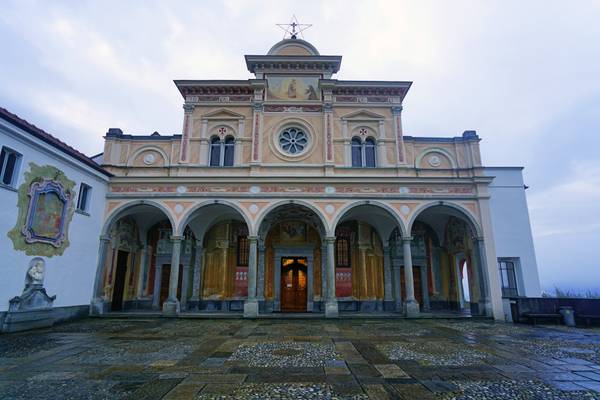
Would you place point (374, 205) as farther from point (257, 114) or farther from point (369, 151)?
point (257, 114)

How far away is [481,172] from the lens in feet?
46.7

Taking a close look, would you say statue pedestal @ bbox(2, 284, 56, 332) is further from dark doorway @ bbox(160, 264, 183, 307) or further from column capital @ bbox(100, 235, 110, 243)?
dark doorway @ bbox(160, 264, 183, 307)

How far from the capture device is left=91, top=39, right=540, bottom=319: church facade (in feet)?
45.2

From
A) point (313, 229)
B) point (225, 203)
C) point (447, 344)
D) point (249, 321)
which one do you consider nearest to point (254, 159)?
point (225, 203)

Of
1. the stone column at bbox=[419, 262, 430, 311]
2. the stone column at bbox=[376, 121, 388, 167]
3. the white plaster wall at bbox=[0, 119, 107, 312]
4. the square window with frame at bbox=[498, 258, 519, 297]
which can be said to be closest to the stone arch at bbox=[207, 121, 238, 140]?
the white plaster wall at bbox=[0, 119, 107, 312]

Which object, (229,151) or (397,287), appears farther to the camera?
(397,287)

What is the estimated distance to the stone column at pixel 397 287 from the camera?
50.9 feet

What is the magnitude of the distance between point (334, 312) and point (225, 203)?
6.55 metres

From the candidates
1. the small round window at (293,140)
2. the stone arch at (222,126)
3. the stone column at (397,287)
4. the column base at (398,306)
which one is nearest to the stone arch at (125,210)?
the stone arch at (222,126)

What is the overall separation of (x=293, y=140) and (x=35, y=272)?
37.0 ft

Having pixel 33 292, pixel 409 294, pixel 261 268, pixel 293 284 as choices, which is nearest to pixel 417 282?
pixel 409 294

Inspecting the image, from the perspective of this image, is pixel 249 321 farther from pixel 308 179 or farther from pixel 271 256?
pixel 308 179

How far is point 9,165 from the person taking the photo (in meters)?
9.25

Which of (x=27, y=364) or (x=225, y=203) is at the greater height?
(x=225, y=203)
